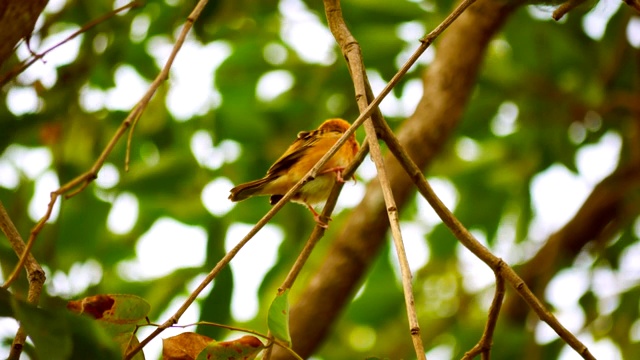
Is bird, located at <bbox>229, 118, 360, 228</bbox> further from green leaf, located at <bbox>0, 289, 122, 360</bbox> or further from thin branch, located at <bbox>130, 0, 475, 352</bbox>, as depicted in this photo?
green leaf, located at <bbox>0, 289, 122, 360</bbox>

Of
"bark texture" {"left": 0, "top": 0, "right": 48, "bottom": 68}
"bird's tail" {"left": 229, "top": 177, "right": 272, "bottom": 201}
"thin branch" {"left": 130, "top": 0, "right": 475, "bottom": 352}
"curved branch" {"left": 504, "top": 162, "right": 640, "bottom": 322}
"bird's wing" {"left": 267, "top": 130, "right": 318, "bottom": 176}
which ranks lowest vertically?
"thin branch" {"left": 130, "top": 0, "right": 475, "bottom": 352}

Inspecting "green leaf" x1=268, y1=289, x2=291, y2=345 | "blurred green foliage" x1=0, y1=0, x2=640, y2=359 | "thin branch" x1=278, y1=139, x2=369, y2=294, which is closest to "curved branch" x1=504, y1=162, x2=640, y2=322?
"blurred green foliage" x1=0, y1=0, x2=640, y2=359


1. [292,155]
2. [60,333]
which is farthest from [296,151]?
[60,333]

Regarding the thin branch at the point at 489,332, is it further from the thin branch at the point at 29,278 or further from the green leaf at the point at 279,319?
the thin branch at the point at 29,278

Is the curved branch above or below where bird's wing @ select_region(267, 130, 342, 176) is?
above

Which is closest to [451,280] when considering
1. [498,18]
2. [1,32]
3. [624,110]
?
[624,110]

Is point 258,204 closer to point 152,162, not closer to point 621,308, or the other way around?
point 152,162

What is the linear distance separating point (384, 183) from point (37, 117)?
257cm

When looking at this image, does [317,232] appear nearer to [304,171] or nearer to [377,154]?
[377,154]

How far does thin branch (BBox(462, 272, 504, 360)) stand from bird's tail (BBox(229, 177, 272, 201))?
167 centimetres

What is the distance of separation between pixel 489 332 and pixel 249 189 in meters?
1.81

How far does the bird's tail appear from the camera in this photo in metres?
3.63

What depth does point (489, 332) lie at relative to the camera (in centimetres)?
209

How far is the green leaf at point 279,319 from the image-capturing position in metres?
1.86
